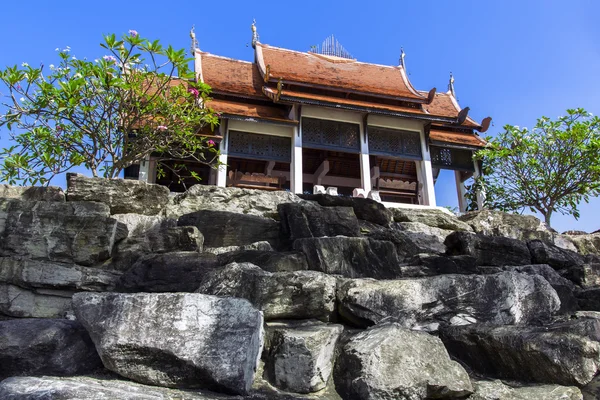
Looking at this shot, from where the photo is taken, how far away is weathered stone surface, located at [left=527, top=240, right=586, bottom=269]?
552 cm

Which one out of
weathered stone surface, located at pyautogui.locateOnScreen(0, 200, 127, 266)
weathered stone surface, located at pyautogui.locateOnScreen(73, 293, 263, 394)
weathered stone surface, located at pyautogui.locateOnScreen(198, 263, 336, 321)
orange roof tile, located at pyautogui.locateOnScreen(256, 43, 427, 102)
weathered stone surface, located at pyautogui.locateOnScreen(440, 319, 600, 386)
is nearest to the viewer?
weathered stone surface, located at pyautogui.locateOnScreen(73, 293, 263, 394)

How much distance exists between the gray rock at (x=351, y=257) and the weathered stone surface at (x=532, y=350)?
0.95 meters

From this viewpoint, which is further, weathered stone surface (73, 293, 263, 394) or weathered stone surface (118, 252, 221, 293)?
weathered stone surface (118, 252, 221, 293)

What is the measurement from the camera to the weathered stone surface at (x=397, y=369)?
253cm

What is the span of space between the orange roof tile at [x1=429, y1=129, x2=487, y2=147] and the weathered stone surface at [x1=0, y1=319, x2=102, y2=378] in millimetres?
16729

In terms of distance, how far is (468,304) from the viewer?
3.47m

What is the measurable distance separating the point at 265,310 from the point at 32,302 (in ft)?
7.05

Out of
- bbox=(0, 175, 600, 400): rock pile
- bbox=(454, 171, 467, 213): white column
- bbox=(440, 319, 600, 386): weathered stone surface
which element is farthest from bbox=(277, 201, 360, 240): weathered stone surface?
bbox=(454, 171, 467, 213): white column

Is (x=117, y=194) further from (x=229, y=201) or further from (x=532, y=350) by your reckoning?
(x=532, y=350)

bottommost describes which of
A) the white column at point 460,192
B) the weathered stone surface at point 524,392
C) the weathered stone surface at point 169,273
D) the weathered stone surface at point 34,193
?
the weathered stone surface at point 524,392

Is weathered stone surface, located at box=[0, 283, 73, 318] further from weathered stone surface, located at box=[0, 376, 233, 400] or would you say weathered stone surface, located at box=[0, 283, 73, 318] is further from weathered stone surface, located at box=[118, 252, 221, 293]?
weathered stone surface, located at box=[0, 376, 233, 400]

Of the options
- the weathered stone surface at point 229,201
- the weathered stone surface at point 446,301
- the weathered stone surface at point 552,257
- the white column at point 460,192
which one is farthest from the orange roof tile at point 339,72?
the weathered stone surface at point 446,301

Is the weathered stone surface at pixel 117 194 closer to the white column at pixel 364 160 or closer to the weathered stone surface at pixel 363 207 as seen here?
the weathered stone surface at pixel 363 207

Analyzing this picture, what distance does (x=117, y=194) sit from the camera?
5.33m
